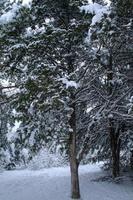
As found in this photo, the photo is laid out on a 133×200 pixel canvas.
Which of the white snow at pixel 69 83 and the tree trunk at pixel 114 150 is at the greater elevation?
the white snow at pixel 69 83

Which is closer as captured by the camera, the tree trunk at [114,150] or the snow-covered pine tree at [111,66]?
the snow-covered pine tree at [111,66]

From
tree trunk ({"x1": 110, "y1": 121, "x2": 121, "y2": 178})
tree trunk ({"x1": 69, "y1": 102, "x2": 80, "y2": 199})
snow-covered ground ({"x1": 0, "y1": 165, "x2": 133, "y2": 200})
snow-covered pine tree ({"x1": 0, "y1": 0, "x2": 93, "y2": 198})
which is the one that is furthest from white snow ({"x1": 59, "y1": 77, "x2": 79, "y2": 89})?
tree trunk ({"x1": 110, "y1": 121, "x2": 121, "y2": 178})

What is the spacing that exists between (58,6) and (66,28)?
3.03 ft

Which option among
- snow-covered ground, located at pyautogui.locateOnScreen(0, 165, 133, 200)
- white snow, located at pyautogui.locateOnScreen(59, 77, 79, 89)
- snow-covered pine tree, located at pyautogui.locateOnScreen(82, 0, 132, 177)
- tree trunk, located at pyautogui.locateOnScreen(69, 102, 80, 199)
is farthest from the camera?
snow-covered ground, located at pyautogui.locateOnScreen(0, 165, 133, 200)

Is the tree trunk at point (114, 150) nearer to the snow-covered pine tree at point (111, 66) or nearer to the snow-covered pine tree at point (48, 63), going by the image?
the snow-covered pine tree at point (111, 66)

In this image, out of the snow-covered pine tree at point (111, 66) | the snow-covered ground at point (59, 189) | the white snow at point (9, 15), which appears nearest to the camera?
the white snow at point (9, 15)

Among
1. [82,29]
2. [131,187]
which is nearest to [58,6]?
[82,29]

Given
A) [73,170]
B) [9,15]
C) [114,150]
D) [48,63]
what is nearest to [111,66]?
[48,63]

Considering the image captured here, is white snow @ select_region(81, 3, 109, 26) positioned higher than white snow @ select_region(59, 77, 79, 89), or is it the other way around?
white snow @ select_region(81, 3, 109, 26)

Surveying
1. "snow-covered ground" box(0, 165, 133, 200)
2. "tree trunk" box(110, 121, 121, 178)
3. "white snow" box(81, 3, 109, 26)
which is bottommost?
"snow-covered ground" box(0, 165, 133, 200)

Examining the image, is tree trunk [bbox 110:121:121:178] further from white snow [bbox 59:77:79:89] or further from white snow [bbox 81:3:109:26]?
white snow [bbox 81:3:109:26]

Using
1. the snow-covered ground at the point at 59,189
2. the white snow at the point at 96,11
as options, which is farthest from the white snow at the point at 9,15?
the snow-covered ground at the point at 59,189

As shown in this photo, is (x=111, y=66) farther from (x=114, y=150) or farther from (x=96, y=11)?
(x=114, y=150)

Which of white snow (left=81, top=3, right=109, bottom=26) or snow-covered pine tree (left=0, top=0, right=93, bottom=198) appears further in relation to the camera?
snow-covered pine tree (left=0, top=0, right=93, bottom=198)
